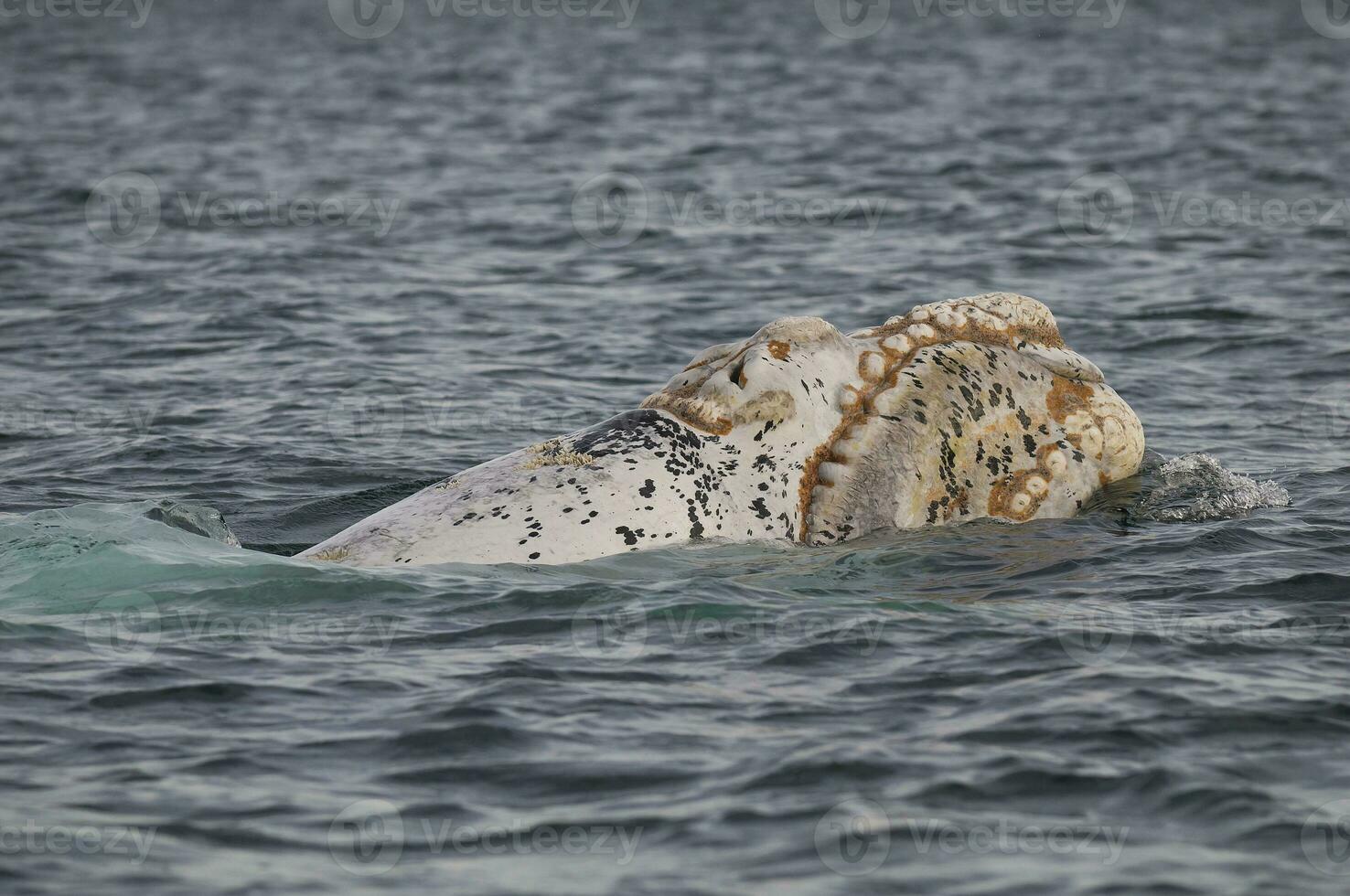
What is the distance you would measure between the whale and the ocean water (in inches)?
10.3

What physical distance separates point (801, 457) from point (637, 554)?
123 cm

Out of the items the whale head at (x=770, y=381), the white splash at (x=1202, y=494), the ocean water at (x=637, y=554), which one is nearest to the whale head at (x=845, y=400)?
the whale head at (x=770, y=381)

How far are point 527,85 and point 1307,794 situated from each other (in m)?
35.8

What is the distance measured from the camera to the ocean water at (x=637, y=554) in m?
7.20

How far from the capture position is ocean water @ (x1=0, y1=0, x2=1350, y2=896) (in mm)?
7199

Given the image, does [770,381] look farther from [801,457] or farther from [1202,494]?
[1202,494]

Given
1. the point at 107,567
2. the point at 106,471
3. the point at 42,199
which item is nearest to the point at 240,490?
the point at 106,471

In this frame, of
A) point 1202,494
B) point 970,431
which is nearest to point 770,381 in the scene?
point 970,431

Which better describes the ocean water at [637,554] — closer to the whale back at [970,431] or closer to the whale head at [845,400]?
the whale back at [970,431]

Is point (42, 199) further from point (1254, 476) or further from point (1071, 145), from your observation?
A: point (1254, 476)

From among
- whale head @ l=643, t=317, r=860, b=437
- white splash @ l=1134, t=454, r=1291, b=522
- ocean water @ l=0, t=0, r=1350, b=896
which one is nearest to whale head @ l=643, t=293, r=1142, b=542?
whale head @ l=643, t=317, r=860, b=437

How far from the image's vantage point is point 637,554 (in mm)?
10359

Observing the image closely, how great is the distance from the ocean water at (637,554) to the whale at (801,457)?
10.3 inches

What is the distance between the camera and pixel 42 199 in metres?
26.8
